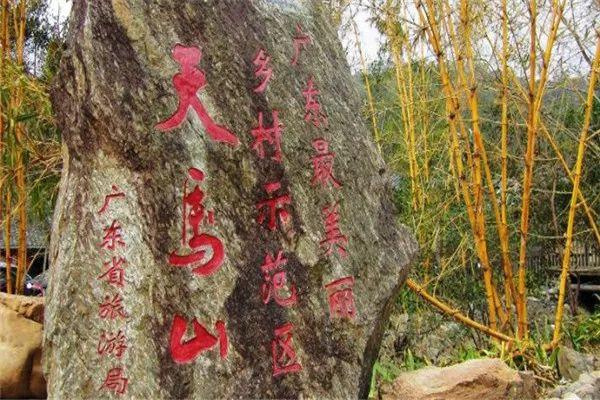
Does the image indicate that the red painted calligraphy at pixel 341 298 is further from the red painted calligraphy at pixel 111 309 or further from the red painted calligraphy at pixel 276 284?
the red painted calligraphy at pixel 111 309

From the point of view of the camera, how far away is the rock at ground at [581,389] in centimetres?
301

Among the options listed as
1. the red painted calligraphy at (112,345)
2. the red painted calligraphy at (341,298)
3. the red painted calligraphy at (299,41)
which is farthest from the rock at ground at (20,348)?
the red painted calligraphy at (299,41)

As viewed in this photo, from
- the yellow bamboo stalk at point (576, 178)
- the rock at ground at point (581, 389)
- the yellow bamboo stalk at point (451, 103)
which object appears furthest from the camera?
the yellow bamboo stalk at point (576, 178)

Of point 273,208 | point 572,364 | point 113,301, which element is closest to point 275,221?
point 273,208

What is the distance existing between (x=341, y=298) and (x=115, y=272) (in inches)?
30.2

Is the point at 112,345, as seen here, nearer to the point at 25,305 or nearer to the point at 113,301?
the point at 113,301

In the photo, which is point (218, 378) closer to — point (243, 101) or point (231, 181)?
point (231, 181)

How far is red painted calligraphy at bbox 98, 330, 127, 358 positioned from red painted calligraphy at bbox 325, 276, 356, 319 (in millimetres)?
698

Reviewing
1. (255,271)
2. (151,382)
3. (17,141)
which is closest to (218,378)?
(151,382)

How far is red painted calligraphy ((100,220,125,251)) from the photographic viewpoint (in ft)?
7.56

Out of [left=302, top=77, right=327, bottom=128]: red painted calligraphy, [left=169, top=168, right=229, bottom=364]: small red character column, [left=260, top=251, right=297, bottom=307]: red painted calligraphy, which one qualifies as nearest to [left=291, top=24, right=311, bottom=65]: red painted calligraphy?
[left=302, top=77, right=327, bottom=128]: red painted calligraphy

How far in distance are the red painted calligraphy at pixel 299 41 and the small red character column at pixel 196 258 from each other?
0.60 metres

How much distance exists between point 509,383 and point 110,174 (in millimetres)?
1705

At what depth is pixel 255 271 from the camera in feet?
7.88
